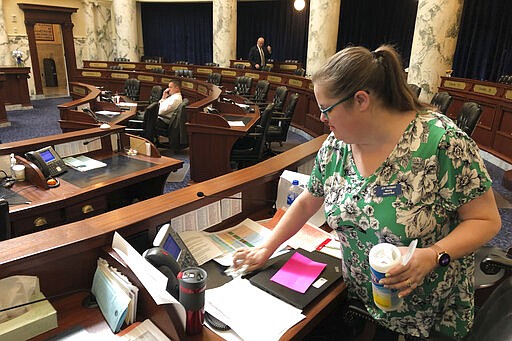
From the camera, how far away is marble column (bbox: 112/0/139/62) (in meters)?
11.8

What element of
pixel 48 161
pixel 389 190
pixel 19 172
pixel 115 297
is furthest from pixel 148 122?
pixel 389 190

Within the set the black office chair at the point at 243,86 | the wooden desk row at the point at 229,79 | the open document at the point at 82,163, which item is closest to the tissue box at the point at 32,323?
the open document at the point at 82,163

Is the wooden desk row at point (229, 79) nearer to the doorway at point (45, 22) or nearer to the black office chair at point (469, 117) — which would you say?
the doorway at point (45, 22)

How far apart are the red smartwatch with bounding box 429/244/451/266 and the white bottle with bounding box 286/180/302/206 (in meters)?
0.82

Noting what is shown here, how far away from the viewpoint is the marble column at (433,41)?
5230 millimetres

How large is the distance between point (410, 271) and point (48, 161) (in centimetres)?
224

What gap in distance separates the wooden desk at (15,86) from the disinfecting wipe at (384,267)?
9.00m

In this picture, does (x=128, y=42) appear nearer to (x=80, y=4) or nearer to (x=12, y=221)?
(x=80, y=4)

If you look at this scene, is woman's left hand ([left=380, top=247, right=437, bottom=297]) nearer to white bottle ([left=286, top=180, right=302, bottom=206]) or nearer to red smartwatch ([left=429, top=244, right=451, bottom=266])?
red smartwatch ([left=429, top=244, right=451, bottom=266])

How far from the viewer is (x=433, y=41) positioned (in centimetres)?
539

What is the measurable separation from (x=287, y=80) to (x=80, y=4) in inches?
327

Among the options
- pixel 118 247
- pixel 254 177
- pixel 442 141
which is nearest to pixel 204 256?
pixel 118 247

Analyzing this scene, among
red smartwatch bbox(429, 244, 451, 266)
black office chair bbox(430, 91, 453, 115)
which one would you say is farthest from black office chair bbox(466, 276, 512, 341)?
black office chair bbox(430, 91, 453, 115)

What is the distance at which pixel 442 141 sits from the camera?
99 centimetres
